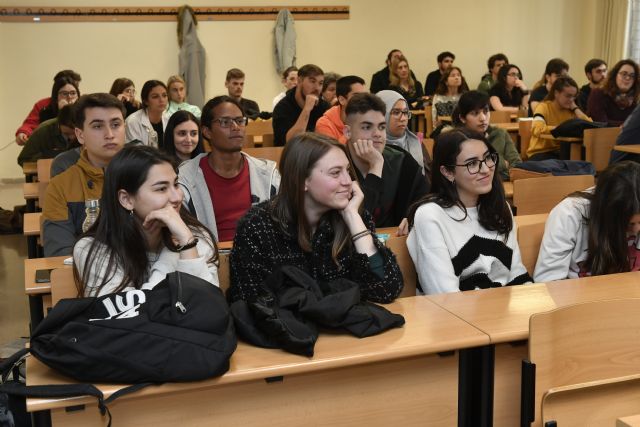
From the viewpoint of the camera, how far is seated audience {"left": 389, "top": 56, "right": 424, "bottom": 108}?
939 cm

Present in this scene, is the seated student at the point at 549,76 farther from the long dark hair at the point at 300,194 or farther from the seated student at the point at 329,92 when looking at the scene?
the long dark hair at the point at 300,194

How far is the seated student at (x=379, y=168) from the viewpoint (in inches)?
131

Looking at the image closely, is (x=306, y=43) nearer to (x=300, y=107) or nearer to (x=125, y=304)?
(x=300, y=107)

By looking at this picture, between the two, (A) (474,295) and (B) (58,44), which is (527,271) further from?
(B) (58,44)

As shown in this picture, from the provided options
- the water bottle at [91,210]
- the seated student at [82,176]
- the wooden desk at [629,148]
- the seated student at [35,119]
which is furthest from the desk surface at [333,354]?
the seated student at [35,119]

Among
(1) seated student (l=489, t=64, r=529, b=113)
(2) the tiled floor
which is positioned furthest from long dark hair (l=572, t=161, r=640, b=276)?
(1) seated student (l=489, t=64, r=529, b=113)

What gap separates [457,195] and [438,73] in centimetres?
778

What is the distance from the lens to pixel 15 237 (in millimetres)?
6219

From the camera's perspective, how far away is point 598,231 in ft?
8.64

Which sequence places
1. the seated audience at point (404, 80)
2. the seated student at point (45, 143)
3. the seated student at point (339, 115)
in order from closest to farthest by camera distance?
the seated student at point (339, 115) → the seated student at point (45, 143) → the seated audience at point (404, 80)

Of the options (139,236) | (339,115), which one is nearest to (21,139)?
(339,115)

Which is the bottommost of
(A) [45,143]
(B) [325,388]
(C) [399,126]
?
(B) [325,388]

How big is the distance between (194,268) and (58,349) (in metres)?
0.52

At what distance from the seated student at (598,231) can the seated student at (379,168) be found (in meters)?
0.83
